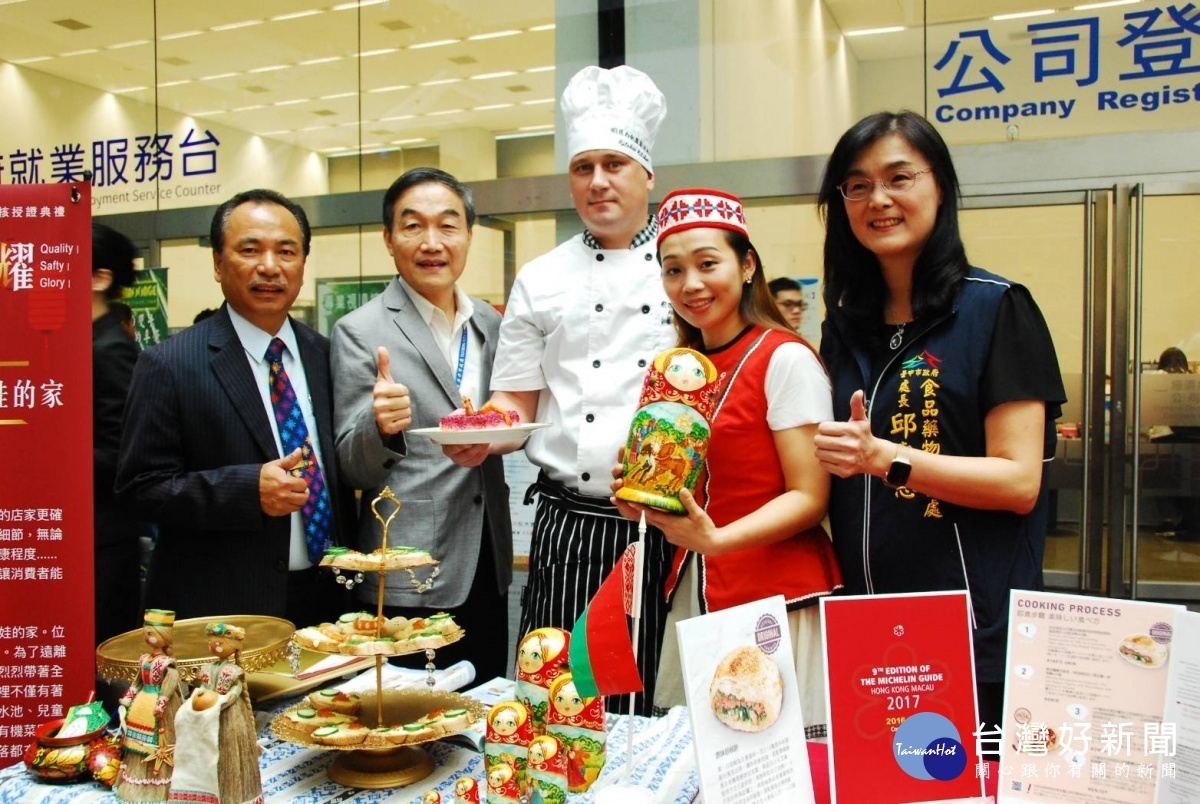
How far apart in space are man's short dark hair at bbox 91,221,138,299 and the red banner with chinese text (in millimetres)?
1052

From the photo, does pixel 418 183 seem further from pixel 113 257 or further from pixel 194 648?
pixel 113 257

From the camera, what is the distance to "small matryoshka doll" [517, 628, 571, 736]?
5.07 ft

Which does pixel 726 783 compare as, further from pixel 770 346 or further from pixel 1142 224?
pixel 1142 224

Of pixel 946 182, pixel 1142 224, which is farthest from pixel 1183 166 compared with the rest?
pixel 946 182

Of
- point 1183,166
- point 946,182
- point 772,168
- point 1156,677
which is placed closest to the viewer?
point 1156,677

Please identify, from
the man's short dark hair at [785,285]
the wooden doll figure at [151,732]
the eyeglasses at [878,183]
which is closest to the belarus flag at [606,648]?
the wooden doll figure at [151,732]

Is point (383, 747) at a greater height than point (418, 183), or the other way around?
point (418, 183)

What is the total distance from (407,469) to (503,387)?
339 millimetres

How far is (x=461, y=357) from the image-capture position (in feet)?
8.48

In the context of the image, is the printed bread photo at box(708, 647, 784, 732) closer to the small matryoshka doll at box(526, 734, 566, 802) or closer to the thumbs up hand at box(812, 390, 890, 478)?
the small matryoshka doll at box(526, 734, 566, 802)

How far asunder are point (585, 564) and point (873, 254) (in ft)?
3.21

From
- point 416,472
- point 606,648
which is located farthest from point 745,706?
point 416,472

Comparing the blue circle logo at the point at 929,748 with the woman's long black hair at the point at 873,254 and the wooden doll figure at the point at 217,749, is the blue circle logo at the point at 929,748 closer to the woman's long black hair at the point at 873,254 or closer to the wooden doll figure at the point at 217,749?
the woman's long black hair at the point at 873,254

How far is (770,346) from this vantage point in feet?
5.97
